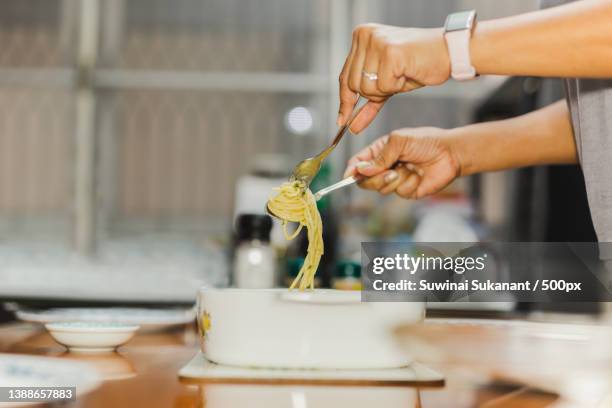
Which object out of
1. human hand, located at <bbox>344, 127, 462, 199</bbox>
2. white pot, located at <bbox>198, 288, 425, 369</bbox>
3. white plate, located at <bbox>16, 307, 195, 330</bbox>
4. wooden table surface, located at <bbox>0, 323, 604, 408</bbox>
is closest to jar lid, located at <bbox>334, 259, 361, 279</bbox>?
human hand, located at <bbox>344, 127, 462, 199</bbox>

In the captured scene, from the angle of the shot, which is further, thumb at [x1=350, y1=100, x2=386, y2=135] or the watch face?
thumb at [x1=350, y1=100, x2=386, y2=135]

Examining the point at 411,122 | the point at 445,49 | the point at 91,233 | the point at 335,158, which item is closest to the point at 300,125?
the point at 335,158

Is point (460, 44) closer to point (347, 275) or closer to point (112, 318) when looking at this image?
point (112, 318)

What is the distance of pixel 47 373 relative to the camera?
0.67 m

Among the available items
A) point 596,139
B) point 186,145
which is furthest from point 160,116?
point 596,139

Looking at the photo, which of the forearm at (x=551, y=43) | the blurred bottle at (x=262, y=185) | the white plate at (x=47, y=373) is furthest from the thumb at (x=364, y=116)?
the blurred bottle at (x=262, y=185)

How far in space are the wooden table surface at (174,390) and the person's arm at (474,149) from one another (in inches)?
19.6

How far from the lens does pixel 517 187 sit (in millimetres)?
2447

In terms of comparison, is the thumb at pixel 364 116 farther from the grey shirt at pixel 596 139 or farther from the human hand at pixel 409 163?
the grey shirt at pixel 596 139

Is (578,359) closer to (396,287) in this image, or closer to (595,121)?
(396,287)

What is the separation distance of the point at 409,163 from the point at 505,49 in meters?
0.43

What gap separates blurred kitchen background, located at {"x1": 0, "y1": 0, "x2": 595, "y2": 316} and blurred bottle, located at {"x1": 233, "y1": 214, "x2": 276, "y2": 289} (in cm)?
114

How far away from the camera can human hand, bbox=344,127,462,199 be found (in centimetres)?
117

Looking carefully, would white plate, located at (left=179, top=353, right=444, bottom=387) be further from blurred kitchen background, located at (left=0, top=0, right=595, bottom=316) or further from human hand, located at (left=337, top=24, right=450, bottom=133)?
blurred kitchen background, located at (left=0, top=0, right=595, bottom=316)
